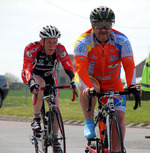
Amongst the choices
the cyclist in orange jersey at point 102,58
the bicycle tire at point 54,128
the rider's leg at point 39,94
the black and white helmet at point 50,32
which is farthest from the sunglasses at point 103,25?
the rider's leg at point 39,94

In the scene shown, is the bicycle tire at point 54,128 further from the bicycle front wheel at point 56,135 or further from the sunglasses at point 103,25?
the sunglasses at point 103,25

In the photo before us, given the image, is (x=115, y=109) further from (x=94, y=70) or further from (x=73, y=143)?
(x=73, y=143)

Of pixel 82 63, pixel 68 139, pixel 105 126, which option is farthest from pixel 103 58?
pixel 68 139

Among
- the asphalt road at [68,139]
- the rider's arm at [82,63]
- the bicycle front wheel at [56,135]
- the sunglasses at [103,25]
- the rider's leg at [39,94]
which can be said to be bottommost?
the asphalt road at [68,139]

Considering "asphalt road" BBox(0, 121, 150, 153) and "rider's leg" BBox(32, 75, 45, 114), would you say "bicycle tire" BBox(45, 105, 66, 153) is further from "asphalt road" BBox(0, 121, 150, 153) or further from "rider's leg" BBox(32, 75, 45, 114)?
A: "asphalt road" BBox(0, 121, 150, 153)

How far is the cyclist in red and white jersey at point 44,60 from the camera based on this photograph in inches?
247

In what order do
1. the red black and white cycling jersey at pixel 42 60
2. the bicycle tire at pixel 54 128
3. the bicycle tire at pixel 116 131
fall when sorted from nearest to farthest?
the bicycle tire at pixel 116 131
the bicycle tire at pixel 54 128
the red black and white cycling jersey at pixel 42 60

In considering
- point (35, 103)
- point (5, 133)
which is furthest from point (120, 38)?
point (5, 133)

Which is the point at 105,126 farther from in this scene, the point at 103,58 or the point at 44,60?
the point at 44,60

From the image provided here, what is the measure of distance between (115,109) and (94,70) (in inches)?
22.5

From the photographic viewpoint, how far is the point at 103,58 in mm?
5168

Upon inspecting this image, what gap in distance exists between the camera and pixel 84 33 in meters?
5.30

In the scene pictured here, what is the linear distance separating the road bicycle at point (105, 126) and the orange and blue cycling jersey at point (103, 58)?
0.24 metres

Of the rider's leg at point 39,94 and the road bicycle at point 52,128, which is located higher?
the rider's leg at point 39,94
